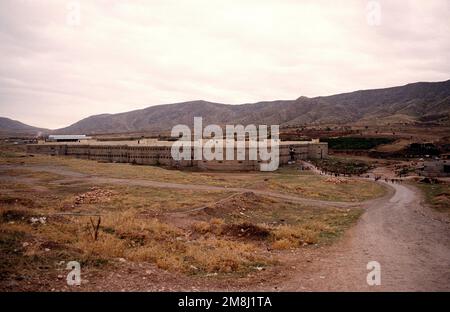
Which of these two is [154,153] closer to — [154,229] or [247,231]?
[247,231]

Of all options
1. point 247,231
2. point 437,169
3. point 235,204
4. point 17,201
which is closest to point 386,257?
point 247,231

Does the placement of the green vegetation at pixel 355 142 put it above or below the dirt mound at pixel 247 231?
above

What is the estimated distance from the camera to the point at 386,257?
18.2 m

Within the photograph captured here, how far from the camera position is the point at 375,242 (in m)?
21.7

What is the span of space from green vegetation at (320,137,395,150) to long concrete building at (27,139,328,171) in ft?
60.3

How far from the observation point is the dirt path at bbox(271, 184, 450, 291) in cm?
1382

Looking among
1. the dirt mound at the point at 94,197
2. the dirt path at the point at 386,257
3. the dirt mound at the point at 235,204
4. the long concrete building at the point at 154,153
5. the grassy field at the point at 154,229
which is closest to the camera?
the dirt path at the point at 386,257

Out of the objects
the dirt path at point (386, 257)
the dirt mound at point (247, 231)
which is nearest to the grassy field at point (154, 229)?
the dirt mound at point (247, 231)

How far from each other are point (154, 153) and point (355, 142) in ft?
206

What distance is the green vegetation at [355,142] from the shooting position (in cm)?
10150

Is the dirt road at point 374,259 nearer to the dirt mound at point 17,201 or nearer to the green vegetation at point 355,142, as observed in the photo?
the dirt mound at point 17,201

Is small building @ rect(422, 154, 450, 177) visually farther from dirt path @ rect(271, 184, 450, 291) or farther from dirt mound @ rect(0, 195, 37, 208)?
dirt mound @ rect(0, 195, 37, 208)

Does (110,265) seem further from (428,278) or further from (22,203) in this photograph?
(22,203)

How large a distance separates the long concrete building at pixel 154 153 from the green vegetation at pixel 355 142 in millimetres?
18383
